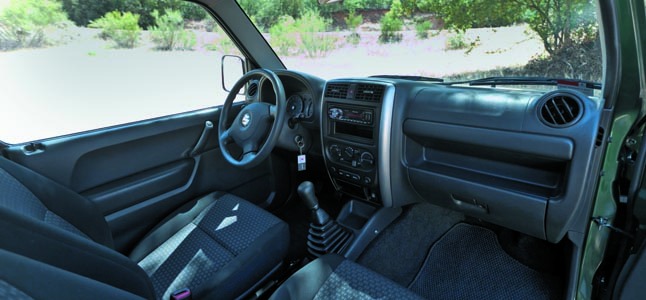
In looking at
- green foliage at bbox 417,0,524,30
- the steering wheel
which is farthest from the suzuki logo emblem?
green foliage at bbox 417,0,524,30

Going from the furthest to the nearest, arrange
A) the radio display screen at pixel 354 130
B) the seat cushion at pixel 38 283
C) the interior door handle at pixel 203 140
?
the interior door handle at pixel 203 140 < the radio display screen at pixel 354 130 < the seat cushion at pixel 38 283

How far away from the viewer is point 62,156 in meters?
1.73

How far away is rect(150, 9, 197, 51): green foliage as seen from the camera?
228 centimetres

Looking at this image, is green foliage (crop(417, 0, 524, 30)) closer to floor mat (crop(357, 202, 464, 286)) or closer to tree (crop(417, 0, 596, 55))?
tree (crop(417, 0, 596, 55))

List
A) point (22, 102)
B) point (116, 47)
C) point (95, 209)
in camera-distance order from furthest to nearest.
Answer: point (116, 47), point (22, 102), point (95, 209)

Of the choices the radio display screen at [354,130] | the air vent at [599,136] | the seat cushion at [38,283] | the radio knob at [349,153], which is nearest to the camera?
the seat cushion at [38,283]

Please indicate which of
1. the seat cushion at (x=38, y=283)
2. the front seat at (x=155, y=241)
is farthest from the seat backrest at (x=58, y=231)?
the seat cushion at (x=38, y=283)

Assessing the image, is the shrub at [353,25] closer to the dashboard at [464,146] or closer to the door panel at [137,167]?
the dashboard at [464,146]

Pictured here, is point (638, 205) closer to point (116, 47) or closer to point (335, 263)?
point (335, 263)

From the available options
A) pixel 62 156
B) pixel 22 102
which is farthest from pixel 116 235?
pixel 22 102

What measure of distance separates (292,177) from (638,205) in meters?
2.00

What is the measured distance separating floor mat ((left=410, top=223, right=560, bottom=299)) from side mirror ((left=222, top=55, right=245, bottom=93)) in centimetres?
162

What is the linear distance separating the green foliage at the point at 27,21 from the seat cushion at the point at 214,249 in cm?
105

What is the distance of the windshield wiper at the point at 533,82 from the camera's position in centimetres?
Result: 151
